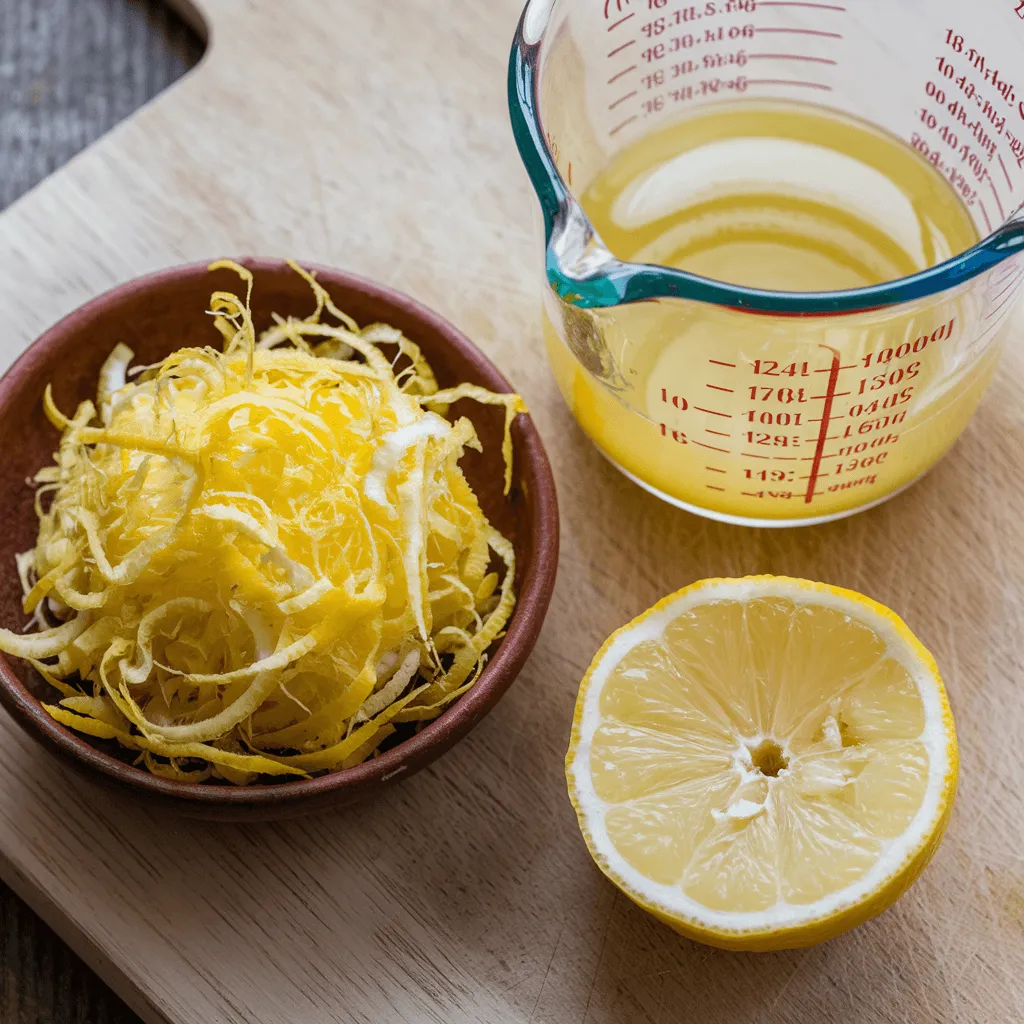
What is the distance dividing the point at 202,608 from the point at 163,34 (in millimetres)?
827

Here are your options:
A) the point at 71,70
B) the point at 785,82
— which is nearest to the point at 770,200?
the point at 785,82

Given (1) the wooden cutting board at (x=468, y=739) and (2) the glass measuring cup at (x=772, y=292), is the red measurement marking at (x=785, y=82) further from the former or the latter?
(1) the wooden cutting board at (x=468, y=739)

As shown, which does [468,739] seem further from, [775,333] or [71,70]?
[71,70]

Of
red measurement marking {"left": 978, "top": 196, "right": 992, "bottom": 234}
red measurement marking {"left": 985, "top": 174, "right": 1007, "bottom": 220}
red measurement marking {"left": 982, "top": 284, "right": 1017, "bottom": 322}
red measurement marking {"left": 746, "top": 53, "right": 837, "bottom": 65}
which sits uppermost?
red measurement marking {"left": 746, "top": 53, "right": 837, "bottom": 65}

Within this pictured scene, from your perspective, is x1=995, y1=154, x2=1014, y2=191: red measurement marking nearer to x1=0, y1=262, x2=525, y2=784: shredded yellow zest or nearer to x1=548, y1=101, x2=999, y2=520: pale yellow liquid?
x1=548, y1=101, x2=999, y2=520: pale yellow liquid

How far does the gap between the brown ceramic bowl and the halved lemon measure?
85 mm

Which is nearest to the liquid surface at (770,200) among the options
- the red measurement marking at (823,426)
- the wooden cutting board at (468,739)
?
the wooden cutting board at (468,739)

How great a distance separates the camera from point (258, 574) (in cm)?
86

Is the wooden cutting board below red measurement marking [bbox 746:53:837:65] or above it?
below

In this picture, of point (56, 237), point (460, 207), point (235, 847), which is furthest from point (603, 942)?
point (56, 237)

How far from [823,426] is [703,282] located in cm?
18

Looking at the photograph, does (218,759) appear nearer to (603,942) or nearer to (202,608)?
(202,608)

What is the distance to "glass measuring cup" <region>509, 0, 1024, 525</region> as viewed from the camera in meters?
0.81

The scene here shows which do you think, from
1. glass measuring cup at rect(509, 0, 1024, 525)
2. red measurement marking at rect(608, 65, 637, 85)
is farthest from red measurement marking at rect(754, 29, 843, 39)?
red measurement marking at rect(608, 65, 637, 85)
